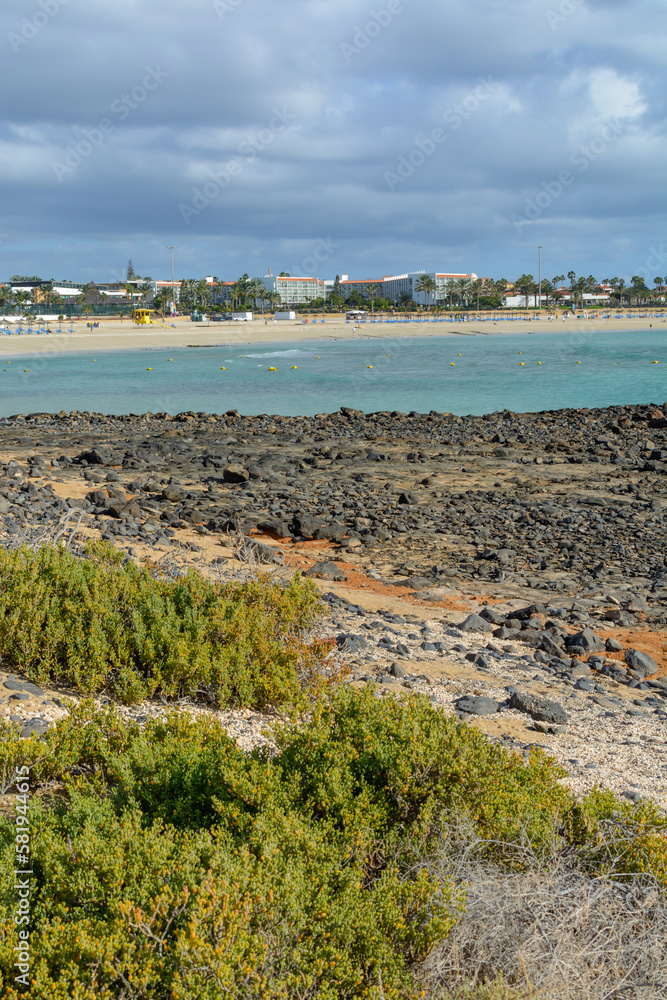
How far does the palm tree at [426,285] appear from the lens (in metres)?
169

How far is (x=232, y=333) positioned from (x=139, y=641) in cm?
9364

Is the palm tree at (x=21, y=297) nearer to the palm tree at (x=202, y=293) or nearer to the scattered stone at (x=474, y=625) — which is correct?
the palm tree at (x=202, y=293)

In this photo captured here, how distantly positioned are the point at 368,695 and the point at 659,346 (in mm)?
84384

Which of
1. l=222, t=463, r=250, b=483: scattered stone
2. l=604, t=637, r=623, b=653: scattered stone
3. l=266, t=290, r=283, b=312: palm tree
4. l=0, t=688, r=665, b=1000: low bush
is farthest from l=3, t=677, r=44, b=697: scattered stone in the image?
l=266, t=290, r=283, b=312: palm tree

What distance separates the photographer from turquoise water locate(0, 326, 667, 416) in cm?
3331

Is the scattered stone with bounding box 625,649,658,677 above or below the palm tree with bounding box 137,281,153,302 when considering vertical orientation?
below

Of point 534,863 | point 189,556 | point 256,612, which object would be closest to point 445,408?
point 189,556

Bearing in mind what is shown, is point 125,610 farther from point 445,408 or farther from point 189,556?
point 445,408

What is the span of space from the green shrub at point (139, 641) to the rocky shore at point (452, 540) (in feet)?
0.82

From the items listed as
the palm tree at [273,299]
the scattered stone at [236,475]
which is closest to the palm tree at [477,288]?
the palm tree at [273,299]

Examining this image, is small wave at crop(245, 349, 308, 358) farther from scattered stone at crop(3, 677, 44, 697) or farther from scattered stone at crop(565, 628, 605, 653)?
scattered stone at crop(3, 677, 44, 697)

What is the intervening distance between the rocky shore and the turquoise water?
11.2 metres

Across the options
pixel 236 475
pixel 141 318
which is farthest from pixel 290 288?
pixel 236 475

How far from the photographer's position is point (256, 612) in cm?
526
